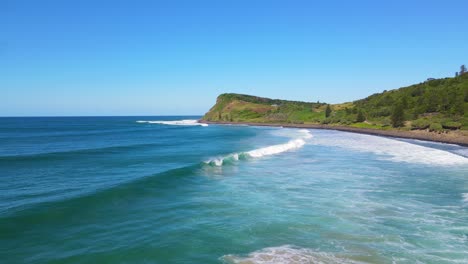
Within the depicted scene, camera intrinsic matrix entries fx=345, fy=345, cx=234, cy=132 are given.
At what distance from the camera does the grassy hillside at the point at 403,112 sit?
6862 cm

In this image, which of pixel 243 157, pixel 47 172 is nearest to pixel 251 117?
pixel 243 157

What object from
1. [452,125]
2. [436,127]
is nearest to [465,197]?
[436,127]

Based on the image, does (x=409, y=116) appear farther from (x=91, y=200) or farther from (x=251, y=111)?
(x=251, y=111)

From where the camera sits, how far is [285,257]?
400 inches

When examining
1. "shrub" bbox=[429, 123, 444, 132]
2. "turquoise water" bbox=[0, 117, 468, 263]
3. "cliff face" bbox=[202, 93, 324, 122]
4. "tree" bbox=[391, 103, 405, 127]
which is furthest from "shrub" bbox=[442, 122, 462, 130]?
"cliff face" bbox=[202, 93, 324, 122]

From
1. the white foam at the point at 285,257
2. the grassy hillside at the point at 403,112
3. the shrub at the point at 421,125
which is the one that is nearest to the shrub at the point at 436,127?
the grassy hillside at the point at 403,112

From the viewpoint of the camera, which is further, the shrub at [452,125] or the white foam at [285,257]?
the shrub at [452,125]

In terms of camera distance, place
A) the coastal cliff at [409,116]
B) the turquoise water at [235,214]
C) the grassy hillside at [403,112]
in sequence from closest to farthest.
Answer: the turquoise water at [235,214] → the coastal cliff at [409,116] → the grassy hillside at [403,112]

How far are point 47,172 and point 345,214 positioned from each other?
2186 centimetres

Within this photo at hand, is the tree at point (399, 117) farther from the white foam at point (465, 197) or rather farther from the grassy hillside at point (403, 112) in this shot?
the white foam at point (465, 197)

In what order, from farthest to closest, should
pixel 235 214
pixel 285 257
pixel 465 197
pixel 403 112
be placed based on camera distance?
pixel 403 112 < pixel 465 197 < pixel 235 214 < pixel 285 257

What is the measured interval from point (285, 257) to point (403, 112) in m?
72.8

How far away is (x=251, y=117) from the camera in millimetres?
156250

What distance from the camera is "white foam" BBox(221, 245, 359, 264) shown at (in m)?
9.86
